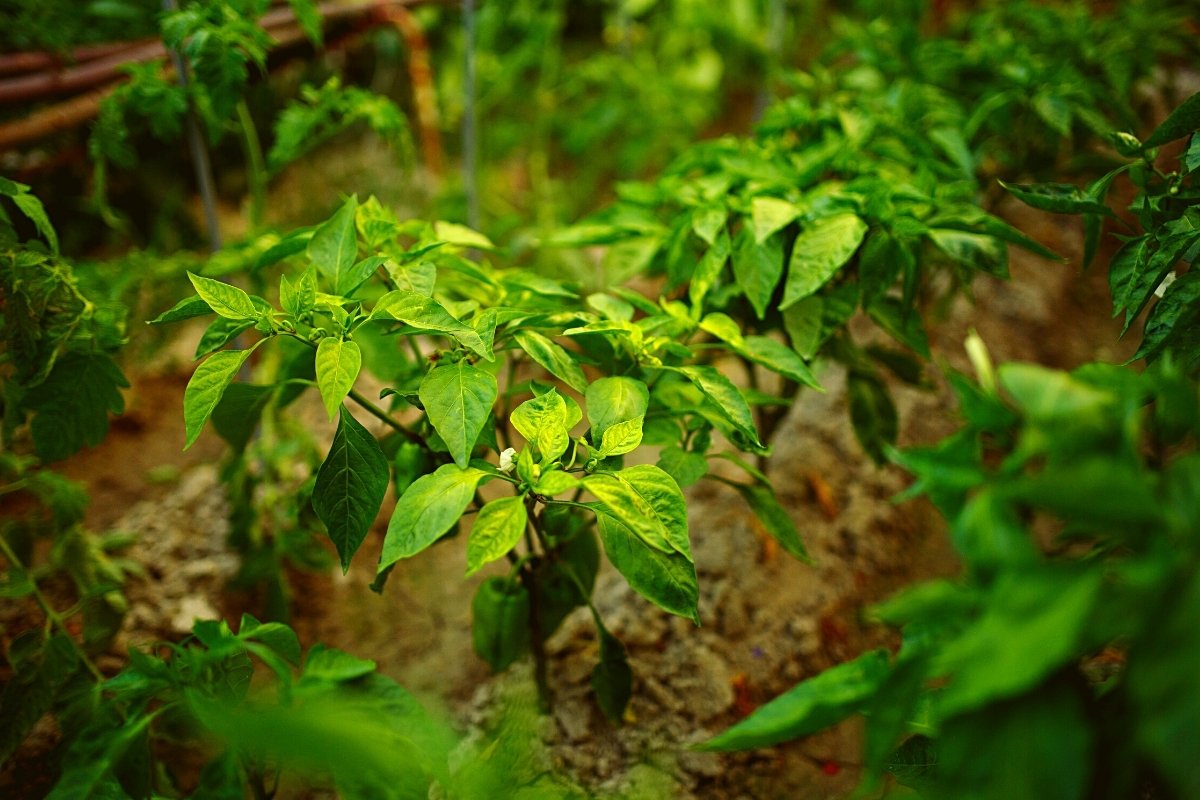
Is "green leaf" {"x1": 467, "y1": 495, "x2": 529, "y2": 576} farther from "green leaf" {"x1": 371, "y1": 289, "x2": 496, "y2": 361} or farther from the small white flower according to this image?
the small white flower

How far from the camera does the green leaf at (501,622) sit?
116 centimetres

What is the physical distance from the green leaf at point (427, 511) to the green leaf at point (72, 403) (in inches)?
27.5

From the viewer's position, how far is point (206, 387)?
835 millimetres

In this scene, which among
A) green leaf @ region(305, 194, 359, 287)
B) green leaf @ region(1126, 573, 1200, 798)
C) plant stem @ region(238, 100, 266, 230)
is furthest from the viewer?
plant stem @ region(238, 100, 266, 230)

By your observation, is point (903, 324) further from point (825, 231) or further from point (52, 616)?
point (52, 616)

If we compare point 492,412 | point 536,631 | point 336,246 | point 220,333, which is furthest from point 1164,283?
point 220,333

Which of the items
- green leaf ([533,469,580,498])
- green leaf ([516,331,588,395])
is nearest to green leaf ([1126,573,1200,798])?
green leaf ([533,469,580,498])

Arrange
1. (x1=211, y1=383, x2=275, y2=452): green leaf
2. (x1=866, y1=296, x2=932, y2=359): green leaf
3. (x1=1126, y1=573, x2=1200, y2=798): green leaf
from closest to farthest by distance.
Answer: (x1=1126, y1=573, x2=1200, y2=798): green leaf → (x1=211, y1=383, x2=275, y2=452): green leaf → (x1=866, y1=296, x2=932, y2=359): green leaf

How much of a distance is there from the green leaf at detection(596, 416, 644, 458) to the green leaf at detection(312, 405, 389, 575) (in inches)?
11.3

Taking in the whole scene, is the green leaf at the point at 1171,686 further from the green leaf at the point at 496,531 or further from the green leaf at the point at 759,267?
the green leaf at the point at 759,267

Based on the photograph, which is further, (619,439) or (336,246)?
(336,246)

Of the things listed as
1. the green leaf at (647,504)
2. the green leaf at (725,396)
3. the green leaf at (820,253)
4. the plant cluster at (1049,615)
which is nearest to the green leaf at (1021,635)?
the plant cluster at (1049,615)

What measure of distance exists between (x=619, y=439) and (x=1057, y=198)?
0.77m

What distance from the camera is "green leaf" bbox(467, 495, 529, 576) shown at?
29.3 inches
